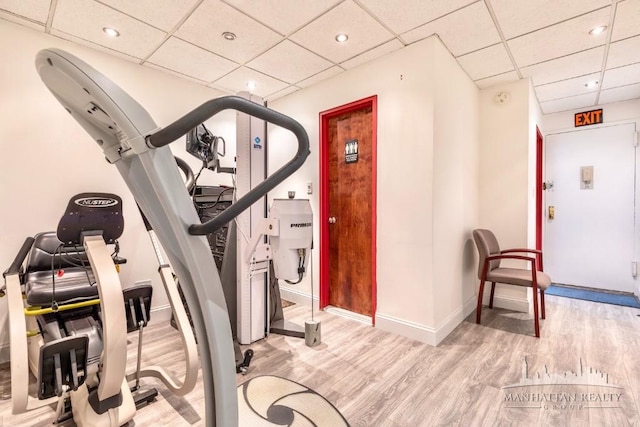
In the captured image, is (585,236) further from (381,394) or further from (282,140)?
(282,140)

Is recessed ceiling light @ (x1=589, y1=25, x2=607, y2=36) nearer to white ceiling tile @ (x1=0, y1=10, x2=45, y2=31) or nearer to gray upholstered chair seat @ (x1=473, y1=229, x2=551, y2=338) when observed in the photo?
gray upholstered chair seat @ (x1=473, y1=229, x2=551, y2=338)

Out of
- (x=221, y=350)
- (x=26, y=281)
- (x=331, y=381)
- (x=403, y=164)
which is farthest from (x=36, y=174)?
(x=403, y=164)

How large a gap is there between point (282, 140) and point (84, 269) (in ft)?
7.99

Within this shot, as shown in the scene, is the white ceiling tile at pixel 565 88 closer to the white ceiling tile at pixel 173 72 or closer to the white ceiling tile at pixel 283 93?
the white ceiling tile at pixel 283 93

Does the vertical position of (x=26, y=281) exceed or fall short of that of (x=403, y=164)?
it falls short

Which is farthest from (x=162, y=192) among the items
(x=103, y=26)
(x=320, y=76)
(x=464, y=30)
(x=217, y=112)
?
(x=320, y=76)

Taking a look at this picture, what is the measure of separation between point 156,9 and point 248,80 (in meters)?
1.26

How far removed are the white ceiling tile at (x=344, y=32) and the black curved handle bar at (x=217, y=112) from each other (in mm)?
1770

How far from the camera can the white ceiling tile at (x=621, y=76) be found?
3.00 metres

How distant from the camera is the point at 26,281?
6.26 feet

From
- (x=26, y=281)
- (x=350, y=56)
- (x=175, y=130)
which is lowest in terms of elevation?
(x=26, y=281)

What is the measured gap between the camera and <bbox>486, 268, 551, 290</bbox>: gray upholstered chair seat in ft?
9.00

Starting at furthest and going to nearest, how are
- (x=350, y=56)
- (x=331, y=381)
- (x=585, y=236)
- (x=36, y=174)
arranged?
(x=585, y=236) → (x=350, y=56) → (x=36, y=174) → (x=331, y=381)

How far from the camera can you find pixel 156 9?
6.91 ft
